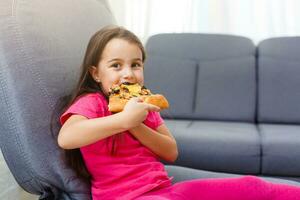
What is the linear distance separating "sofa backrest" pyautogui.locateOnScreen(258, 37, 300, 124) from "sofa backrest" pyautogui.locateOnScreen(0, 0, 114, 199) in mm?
1490

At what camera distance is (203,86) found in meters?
2.28

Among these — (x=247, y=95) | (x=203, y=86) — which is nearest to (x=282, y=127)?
(x=247, y=95)

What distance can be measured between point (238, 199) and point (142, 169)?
24cm

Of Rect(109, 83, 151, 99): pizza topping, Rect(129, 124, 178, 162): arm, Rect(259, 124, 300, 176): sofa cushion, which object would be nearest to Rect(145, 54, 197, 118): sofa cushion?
Rect(259, 124, 300, 176): sofa cushion

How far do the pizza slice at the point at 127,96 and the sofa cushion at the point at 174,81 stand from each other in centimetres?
132

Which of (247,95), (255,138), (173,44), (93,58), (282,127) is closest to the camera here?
(93,58)

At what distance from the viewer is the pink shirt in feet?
2.93

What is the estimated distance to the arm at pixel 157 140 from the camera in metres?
0.94

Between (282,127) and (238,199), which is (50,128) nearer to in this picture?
(238,199)

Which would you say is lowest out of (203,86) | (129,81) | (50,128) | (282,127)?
(282,127)

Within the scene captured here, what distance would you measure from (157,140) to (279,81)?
1.47 metres

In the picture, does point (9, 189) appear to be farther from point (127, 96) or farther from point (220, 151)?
point (220, 151)

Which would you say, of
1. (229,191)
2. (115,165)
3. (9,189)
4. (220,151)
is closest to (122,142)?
(115,165)

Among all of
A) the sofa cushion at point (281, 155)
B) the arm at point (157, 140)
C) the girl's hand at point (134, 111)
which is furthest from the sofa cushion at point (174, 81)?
the girl's hand at point (134, 111)
